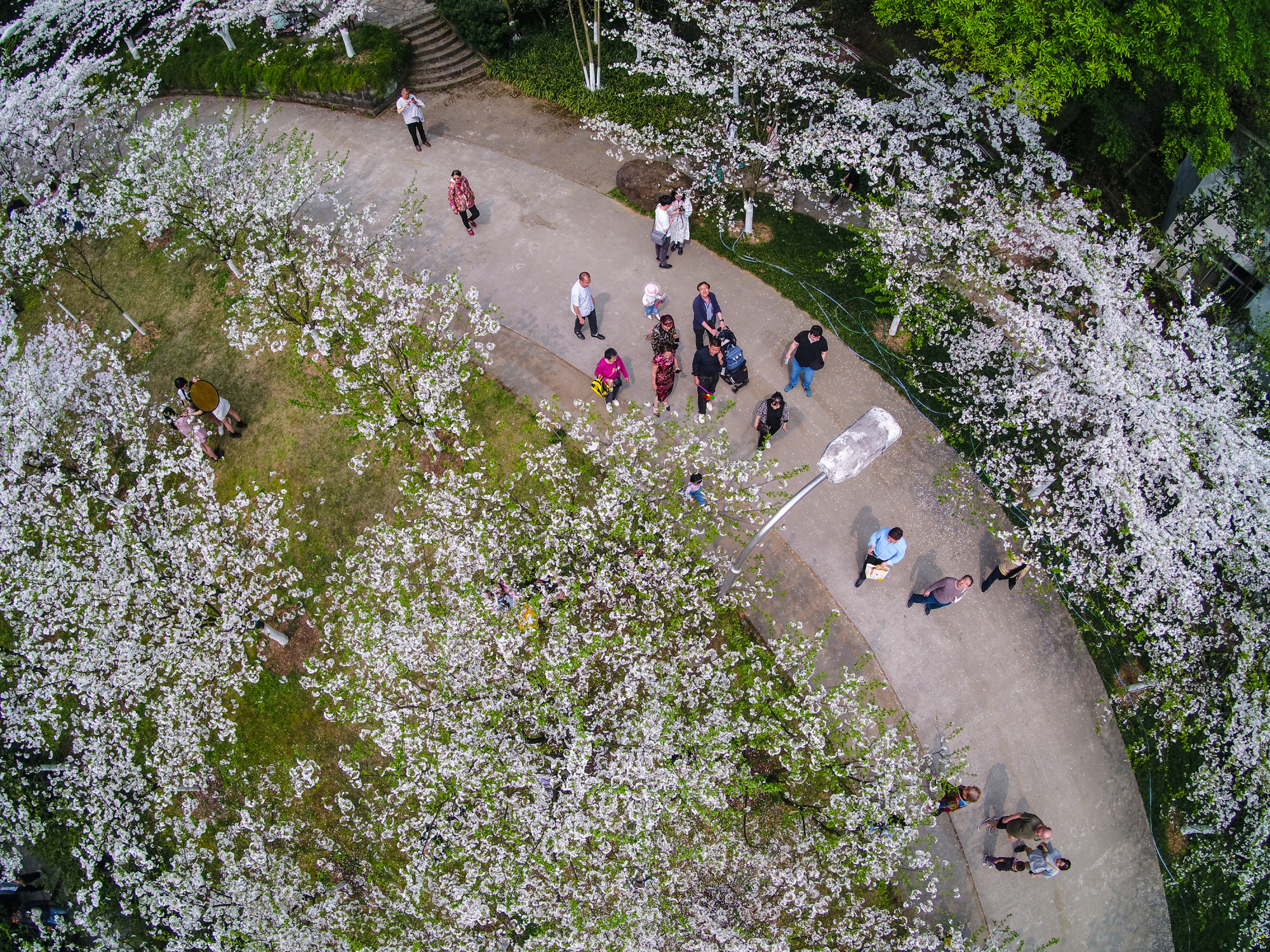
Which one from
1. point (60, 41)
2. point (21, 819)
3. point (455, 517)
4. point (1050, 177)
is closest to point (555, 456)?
point (455, 517)

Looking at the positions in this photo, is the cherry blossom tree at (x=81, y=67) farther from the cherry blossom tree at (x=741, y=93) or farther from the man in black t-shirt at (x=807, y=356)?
the man in black t-shirt at (x=807, y=356)

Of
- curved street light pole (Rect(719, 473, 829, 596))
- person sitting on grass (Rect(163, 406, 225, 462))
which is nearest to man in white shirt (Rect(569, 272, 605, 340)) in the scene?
curved street light pole (Rect(719, 473, 829, 596))

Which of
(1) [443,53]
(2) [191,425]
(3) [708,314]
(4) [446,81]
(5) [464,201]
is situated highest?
(1) [443,53]

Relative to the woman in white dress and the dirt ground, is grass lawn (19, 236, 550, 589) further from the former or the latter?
the dirt ground

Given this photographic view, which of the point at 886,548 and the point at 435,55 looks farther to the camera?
the point at 435,55

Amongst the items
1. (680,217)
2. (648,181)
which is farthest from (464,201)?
A: (680,217)

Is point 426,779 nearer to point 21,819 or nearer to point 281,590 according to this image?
point 281,590

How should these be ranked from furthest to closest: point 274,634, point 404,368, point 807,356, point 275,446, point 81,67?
point 81,67
point 275,446
point 807,356
point 404,368
point 274,634

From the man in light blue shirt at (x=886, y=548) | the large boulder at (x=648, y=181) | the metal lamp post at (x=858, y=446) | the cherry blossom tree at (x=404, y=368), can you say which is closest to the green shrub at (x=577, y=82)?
the large boulder at (x=648, y=181)

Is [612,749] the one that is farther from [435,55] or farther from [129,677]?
[435,55]
